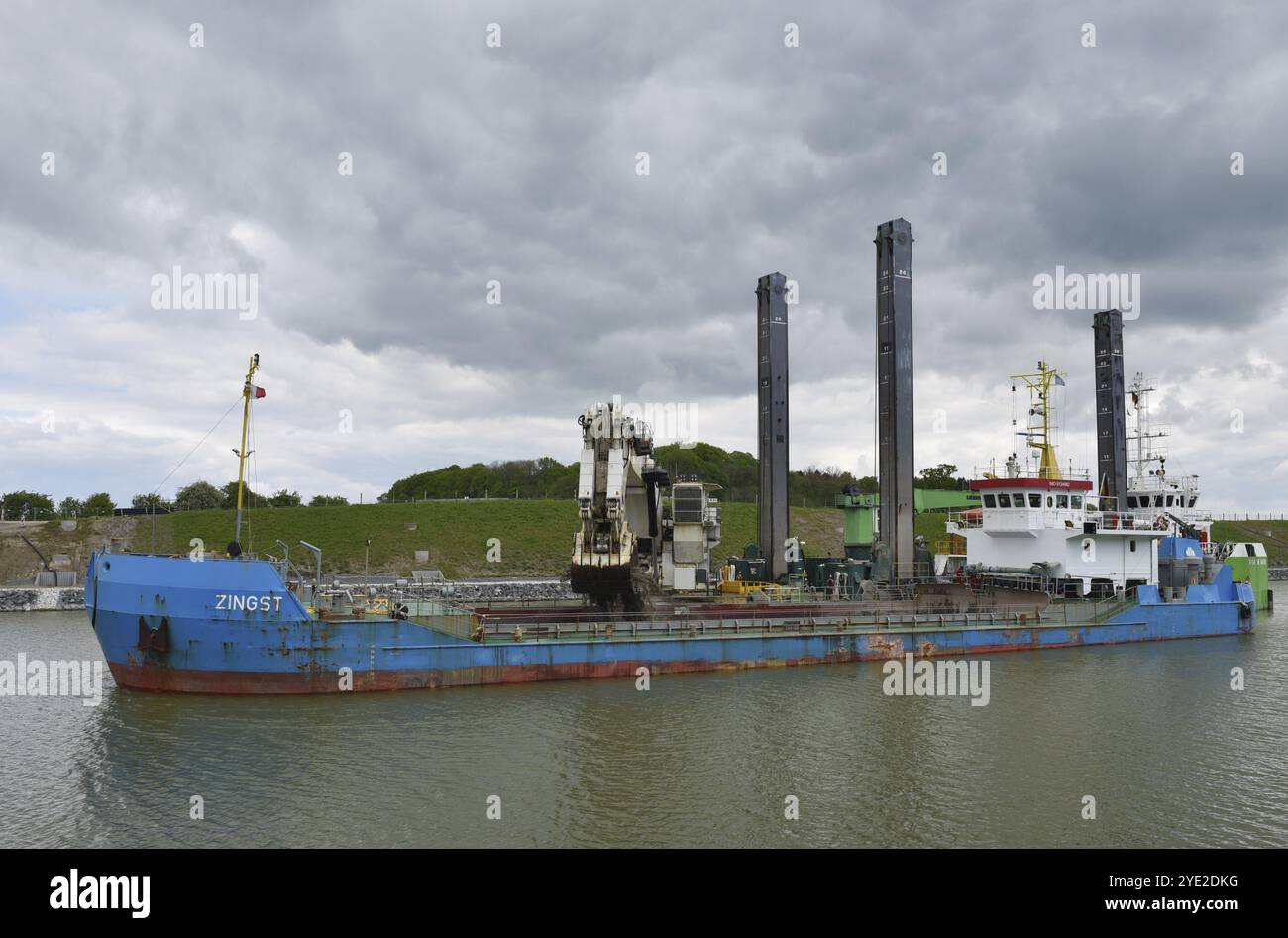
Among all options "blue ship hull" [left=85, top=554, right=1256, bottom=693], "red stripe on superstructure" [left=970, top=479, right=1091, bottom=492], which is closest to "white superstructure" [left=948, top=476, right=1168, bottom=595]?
"red stripe on superstructure" [left=970, top=479, right=1091, bottom=492]

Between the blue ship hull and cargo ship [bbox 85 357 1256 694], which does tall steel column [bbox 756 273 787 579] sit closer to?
cargo ship [bbox 85 357 1256 694]

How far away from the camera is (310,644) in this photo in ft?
70.9

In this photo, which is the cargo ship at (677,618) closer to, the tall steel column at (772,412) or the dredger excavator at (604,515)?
the dredger excavator at (604,515)

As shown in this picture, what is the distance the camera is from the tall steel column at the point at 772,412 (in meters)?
40.8

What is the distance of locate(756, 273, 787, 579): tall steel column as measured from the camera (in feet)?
134

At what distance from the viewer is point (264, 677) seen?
2130 centimetres

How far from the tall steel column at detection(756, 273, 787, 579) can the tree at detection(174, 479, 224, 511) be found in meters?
69.2

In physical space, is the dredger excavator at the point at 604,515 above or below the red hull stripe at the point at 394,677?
above

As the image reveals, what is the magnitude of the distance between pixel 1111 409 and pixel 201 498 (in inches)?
3390

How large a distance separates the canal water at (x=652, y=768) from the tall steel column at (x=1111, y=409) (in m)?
23.9

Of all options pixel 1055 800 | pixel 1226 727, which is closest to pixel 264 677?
pixel 1055 800

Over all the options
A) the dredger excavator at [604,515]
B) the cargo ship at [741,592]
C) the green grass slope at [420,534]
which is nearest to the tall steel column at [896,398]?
the cargo ship at [741,592]
